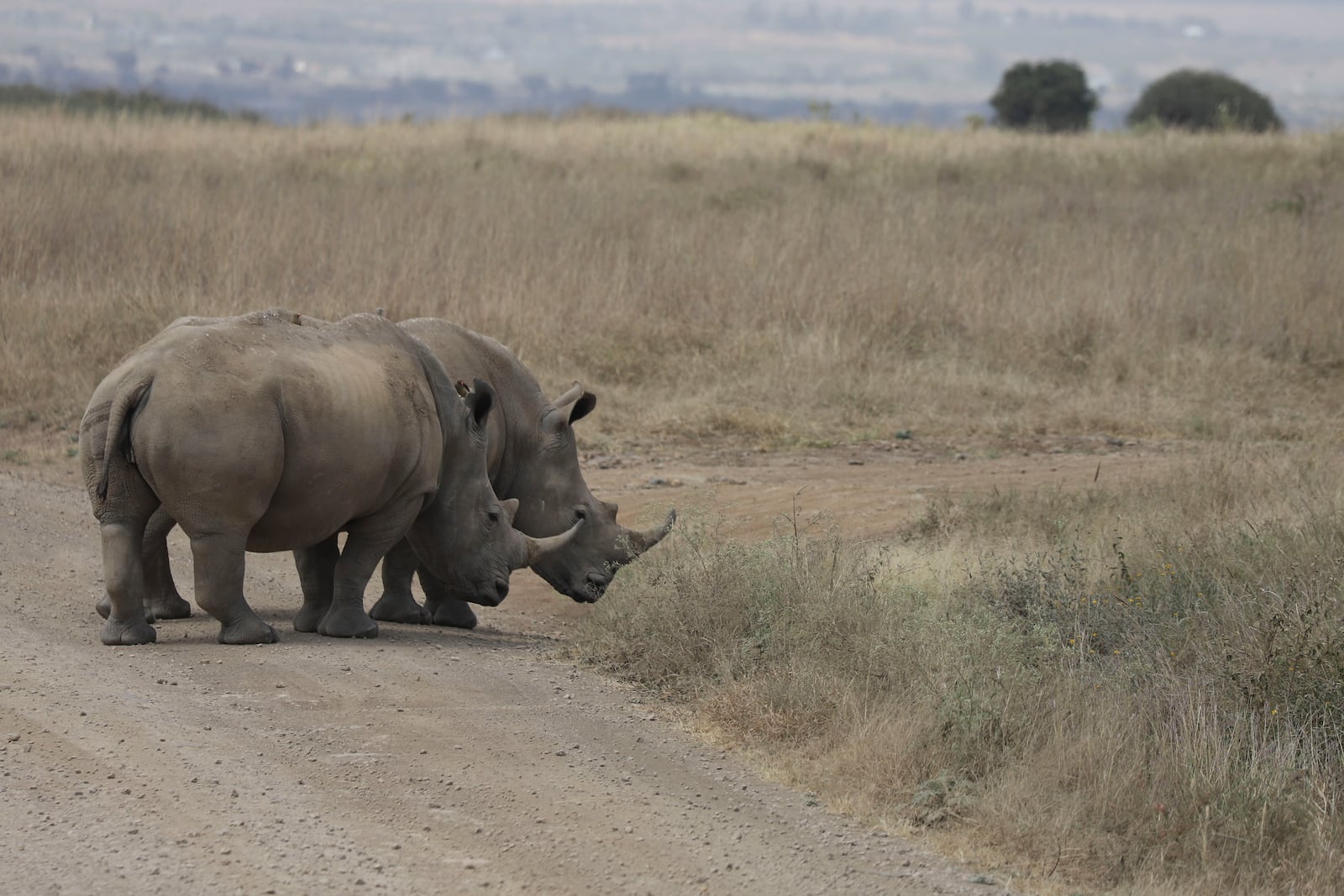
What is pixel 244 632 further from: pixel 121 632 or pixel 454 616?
pixel 454 616

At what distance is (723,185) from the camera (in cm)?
2309

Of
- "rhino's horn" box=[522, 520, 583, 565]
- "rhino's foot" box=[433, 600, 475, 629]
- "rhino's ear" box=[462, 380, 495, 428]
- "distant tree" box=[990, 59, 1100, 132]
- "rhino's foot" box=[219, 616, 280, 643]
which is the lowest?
"rhino's foot" box=[433, 600, 475, 629]

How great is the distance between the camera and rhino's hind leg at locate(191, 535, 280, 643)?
7.15 metres

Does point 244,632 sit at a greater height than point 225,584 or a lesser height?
lesser

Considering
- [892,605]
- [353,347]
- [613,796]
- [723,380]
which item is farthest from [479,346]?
[723,380]

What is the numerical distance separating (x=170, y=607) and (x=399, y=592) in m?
1.23

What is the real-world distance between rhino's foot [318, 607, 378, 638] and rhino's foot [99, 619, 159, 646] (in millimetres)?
926

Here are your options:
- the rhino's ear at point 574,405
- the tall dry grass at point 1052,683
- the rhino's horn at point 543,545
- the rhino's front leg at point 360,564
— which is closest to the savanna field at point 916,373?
the tall dry grass at point 1052,683

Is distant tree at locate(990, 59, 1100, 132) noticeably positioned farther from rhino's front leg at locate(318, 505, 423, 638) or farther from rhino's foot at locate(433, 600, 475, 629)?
rhino's front leg at locate(318, 505, 423, 638)

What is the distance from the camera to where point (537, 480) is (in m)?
9.11

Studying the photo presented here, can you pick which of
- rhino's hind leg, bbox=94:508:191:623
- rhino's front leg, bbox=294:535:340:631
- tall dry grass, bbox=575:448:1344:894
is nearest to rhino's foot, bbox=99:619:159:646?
rhino's hind leg, bbox=94:508:191:623

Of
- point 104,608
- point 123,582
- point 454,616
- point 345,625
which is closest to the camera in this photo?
point 123,582

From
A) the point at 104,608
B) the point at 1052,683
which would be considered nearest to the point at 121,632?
the point at 104,608

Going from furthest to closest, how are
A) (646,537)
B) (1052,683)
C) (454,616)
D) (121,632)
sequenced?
1. (646,537)
2. (454,616)
3. (121,632)
4. (1052,683)
